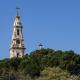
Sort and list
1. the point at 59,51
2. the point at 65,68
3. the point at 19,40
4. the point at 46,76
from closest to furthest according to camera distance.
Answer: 1. the point at 46,76
2. the point at 65,68
3. the point at 59,51
4. the point at 19,40

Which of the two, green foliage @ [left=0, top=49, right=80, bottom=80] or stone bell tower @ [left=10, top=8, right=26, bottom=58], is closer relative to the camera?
green foliage @ [left=0, top=49, right=80, bottom=80]

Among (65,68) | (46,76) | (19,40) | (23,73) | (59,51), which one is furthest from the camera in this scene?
(19,40)

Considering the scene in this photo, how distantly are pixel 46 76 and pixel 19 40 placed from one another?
51.3 meters

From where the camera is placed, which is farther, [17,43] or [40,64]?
[17,43]

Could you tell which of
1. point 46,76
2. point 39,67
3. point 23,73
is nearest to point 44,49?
point 39,67

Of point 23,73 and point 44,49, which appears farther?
point 44,49

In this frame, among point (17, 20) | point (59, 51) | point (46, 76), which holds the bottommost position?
point (46, 76)

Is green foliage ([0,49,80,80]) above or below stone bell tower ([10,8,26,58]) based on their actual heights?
below

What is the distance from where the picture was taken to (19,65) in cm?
11194

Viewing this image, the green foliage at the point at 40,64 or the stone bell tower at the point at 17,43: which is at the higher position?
the stone bell tower at the point at 17,43

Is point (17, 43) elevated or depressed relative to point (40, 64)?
elevated

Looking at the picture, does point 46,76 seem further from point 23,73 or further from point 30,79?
point 23,73

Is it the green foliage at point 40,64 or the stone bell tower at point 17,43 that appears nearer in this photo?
the green foliage at point 40,64

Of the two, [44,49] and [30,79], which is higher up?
[44,49]
